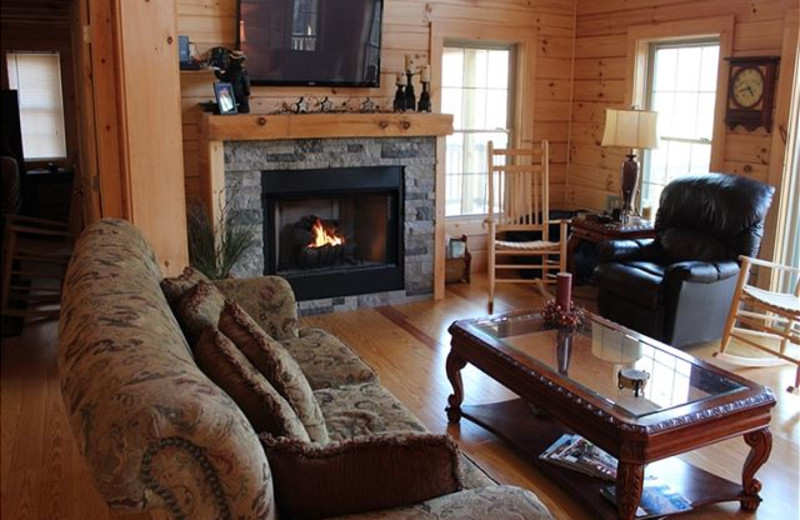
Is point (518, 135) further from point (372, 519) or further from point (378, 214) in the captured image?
point (372, 519)

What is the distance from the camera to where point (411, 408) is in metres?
3.62

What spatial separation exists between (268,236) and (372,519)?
3576mm

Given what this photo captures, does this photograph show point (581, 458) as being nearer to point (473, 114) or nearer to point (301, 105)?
point (301, 105)

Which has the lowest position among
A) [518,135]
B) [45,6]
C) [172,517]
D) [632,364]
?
[632,364]

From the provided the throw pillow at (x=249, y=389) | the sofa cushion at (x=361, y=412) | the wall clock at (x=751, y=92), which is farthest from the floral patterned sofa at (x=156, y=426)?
the wall clock at (x=751, y=92)

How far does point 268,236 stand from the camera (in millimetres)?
4977

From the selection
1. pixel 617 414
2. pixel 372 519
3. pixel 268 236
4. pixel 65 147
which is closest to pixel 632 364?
pixel 617 414

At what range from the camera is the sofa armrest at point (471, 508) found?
1.59 metres

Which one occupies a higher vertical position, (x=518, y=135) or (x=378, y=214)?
(x=518, y=135)

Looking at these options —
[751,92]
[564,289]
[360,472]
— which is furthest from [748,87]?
[360,472]

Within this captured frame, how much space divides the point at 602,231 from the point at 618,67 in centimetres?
172

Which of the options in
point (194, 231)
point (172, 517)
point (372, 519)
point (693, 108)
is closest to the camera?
point (172, 517)

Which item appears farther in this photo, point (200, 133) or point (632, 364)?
point (200, 133)

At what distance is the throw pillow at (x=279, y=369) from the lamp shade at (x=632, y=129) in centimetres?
379
